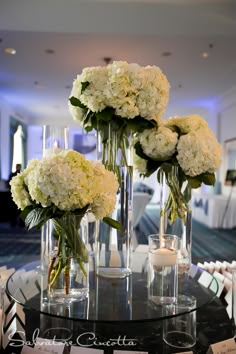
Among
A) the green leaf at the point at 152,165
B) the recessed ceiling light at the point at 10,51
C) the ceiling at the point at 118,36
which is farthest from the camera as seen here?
the recessed ceiling light at the point at 10,51

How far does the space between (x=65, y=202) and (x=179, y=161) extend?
0.44 meters

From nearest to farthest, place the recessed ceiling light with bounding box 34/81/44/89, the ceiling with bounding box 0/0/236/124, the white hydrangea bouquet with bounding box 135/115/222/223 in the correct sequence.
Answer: the white hydrangea bouquet with bounding box 135/115/222/223 < the ceiling with bounding box 0/0/236/124 < the recessed ceiling light with bounding box 34/81/44/89

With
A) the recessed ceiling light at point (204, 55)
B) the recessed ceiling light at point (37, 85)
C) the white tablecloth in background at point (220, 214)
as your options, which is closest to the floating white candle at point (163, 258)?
the recessed ceiling light at point (204, 55)

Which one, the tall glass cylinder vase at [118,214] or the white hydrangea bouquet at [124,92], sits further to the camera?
the tall glass cylinder vase at [118,214]

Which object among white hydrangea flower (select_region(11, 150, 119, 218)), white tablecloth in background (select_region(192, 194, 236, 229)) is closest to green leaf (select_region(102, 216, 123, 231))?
white hydrangea flower (select_region(11, 150, 119, 218))

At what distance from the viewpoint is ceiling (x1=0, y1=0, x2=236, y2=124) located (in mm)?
4117

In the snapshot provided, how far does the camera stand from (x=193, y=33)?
421 centimetres

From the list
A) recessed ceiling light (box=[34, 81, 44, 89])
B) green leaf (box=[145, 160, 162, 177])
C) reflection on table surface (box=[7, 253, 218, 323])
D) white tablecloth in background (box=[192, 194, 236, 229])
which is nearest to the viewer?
reflection on table surface (box=[7, 253, 218, 323])

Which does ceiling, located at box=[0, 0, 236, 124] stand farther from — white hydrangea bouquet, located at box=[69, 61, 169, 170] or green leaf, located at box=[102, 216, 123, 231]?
green leaf, located at box=[102, 216, 123, 231]

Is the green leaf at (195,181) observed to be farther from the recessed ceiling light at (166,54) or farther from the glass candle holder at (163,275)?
the recessed ceiling light at (166,54)

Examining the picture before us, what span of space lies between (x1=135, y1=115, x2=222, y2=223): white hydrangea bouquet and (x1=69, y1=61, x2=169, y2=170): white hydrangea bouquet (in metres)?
0.08

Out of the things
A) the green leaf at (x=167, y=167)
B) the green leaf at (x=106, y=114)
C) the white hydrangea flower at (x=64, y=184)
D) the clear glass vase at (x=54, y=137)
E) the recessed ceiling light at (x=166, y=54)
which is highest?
the recessed ceiling light at (x=166, y=54)

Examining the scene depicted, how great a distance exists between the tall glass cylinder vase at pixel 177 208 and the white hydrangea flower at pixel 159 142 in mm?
85

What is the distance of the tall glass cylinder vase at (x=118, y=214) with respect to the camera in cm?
120
